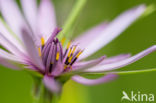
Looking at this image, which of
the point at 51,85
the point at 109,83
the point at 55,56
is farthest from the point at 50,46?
the point at 109,83

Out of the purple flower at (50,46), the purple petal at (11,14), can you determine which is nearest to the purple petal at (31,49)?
the purple flower at (50,46)

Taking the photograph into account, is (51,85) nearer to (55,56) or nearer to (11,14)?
(55,56)

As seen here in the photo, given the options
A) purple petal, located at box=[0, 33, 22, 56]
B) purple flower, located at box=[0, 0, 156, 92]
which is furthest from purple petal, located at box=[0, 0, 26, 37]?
purple petal, located at box=[0, 33, 22, 56]

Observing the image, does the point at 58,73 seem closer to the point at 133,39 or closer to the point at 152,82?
the point at 152,82

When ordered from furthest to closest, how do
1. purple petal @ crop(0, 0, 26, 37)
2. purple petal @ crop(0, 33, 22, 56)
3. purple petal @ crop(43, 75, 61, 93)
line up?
purple petal @ crop(0, 0, 26, 37) < purple petal @ crop(0, 33, 22, 56) < purple petal @ crop(43, 75, 61, 93)

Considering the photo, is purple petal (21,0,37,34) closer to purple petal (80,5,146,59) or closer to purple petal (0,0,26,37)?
purple petal (0,0,26,37)

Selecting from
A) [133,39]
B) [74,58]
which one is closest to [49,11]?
[74,58]
